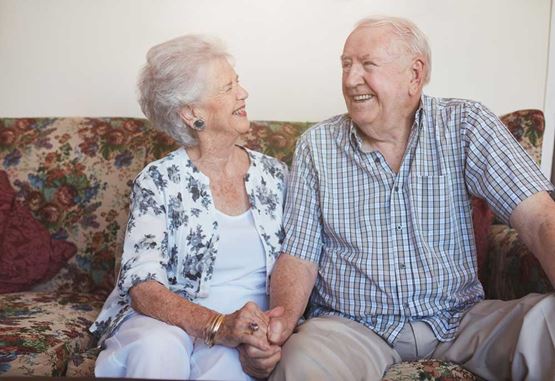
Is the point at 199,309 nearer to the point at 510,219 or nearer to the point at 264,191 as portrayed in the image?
the point at 264,191

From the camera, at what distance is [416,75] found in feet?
5.82

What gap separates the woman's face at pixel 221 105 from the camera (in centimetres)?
183

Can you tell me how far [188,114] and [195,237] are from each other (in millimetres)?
375

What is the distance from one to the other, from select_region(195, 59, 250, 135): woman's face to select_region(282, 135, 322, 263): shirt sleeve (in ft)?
0.65

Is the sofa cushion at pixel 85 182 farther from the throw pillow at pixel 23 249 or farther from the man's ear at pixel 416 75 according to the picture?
the man's ear at pixel 416 75

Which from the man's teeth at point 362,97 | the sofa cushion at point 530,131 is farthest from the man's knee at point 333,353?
the sofa cushion at point 530,131

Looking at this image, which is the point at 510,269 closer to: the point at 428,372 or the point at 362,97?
the point at 428,372

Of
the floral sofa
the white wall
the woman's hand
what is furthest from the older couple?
the white wall

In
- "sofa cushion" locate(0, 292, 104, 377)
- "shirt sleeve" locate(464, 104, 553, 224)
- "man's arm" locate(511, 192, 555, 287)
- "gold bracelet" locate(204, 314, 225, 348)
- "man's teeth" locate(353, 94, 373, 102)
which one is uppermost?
"man's teeth" locate(353, 94, 373, 102)

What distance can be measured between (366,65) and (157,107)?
0.62m

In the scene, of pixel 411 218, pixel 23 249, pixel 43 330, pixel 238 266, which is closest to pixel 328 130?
pixel 411 218

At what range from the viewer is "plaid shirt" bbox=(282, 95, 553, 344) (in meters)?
1.64

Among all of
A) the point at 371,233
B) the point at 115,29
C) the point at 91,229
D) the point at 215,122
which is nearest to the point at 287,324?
the point at 371,233

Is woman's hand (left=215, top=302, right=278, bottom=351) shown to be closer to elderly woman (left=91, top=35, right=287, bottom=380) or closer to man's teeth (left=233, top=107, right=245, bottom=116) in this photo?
elderly woman (left=91, top=35, right=287, bottom=380)
